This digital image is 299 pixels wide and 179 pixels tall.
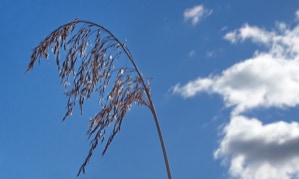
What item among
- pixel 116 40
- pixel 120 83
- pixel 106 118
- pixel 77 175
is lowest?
pixel 77 175

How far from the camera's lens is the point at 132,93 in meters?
5.65

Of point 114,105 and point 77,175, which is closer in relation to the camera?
point 77,175

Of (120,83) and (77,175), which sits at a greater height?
(120,83)

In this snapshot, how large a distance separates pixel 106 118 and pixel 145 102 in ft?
1.60

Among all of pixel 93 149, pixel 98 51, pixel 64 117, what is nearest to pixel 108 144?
pixel 93 149

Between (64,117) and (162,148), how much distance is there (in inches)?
38.3

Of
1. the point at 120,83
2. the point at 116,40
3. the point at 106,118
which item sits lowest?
the point at 106,118

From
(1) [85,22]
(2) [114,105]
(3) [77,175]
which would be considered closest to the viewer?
(3) [77,175]

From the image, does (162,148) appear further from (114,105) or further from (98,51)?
(98,51)

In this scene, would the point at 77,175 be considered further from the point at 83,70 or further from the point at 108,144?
the point at 83,70

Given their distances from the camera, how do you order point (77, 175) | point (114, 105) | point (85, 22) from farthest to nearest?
point (85, 22) → point (114, 105) → point (77, 175)

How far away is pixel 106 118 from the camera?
5422 millimetres

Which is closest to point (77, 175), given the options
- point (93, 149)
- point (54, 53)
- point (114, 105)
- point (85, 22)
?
point (93, 149)

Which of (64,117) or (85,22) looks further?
(85,22)
